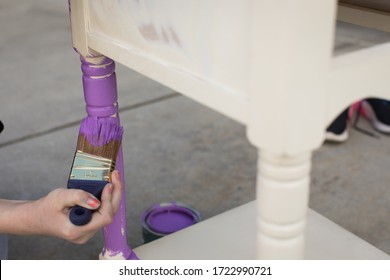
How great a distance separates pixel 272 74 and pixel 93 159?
0.39 m

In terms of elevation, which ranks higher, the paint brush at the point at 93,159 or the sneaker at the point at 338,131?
the paint brush at the point at 93,159

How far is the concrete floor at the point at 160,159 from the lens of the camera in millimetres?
1331

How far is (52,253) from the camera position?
1.22m

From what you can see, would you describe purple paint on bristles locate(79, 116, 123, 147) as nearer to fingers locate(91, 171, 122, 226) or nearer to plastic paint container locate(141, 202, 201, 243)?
fingers locate(91, 171, 122, 226)

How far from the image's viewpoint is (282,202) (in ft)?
1.84

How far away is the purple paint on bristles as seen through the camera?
84 cm

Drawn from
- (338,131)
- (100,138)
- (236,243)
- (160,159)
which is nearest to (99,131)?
(100,138)

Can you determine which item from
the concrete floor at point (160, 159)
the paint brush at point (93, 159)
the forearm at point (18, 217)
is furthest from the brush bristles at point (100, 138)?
the concrete floor at point (160, 159)

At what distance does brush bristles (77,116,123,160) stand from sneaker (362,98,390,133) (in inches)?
40.5

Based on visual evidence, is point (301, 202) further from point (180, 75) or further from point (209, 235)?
point (209, 235)

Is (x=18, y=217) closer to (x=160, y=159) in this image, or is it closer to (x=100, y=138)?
(x=100, y=138)

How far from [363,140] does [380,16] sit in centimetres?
82

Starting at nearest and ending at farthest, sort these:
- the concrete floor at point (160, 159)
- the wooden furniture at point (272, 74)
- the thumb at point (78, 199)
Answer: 1. the wooden furniture at point (272, 74)
2. the thumb at point (78, 199)
3. the concrete floor at point (160, 159)

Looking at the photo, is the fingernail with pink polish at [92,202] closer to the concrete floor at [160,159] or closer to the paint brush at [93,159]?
the paint brush at [93,159]
